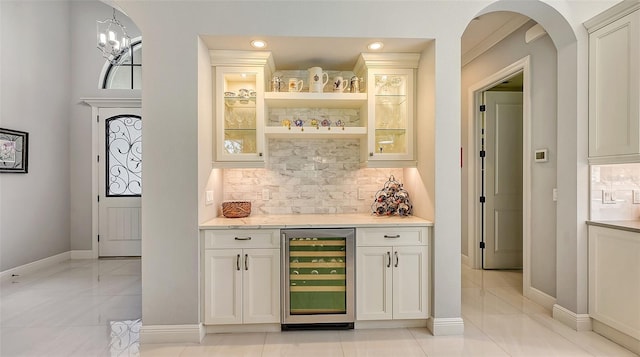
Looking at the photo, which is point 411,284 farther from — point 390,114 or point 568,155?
point 568,155

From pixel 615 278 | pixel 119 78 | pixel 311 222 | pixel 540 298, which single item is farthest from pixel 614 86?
pixel 119 78

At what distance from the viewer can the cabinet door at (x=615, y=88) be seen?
2.42 metres

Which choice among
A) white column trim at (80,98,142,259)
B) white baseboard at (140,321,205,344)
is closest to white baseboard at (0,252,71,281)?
white column trim at (80,98,142,259)

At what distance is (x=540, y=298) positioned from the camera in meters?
3.38

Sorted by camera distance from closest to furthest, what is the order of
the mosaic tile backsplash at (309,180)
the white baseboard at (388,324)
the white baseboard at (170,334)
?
the white baseboard at (170,334) < the white baseboard at (388,324) < the mosaic tile backsplash at (309,180)

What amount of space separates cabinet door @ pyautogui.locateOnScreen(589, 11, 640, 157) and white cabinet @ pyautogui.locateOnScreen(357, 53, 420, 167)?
56.4 inches

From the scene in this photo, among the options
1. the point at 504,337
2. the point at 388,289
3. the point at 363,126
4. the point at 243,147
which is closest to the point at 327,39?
the point at 363,126

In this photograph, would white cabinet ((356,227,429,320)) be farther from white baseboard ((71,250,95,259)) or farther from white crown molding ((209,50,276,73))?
white baseboard ((71,250,95,259))

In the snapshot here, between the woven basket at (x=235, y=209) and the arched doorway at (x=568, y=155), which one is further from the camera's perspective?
the woven basket at (x=235, y=209)

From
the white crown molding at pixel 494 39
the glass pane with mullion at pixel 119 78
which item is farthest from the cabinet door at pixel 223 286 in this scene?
the glass pane with mullion at pixel 119 78

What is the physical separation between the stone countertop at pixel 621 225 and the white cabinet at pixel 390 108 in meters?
1.52

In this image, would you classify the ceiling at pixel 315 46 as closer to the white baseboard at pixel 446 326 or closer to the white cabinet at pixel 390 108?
the white cabinet at pixel 390 108

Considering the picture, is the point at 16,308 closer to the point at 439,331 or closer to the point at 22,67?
the point at 22,67

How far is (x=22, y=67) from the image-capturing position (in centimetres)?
451
